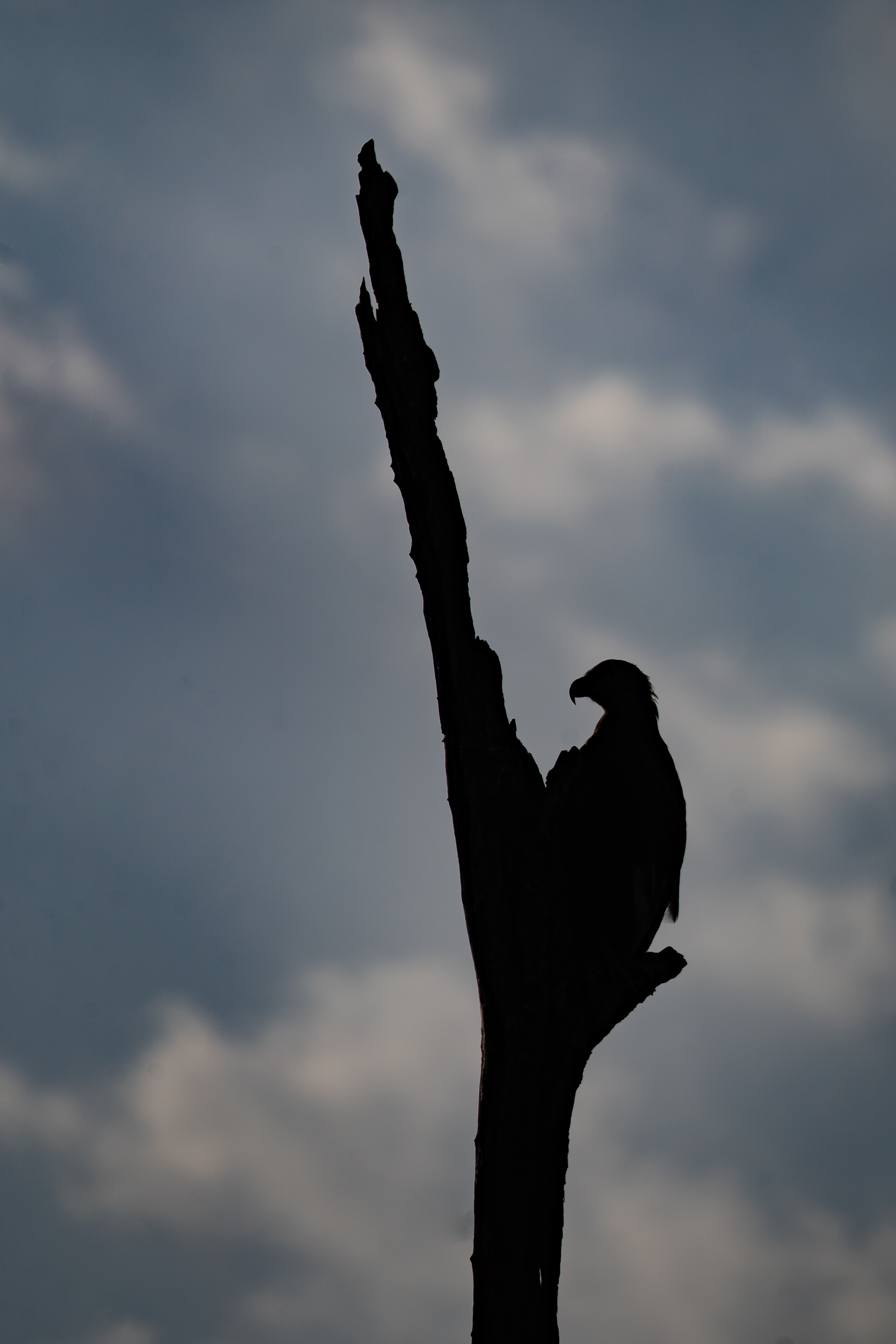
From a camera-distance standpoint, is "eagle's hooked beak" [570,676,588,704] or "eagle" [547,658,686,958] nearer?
"eagle" [547,658,686,958]

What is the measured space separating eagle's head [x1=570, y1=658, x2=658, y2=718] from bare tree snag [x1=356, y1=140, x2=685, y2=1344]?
190 cm

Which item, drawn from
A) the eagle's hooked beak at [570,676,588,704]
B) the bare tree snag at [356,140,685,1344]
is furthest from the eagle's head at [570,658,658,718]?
the bare tree snag at [356,140,685,1344]

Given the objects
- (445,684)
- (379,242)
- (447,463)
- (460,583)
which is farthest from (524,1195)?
(379,242)

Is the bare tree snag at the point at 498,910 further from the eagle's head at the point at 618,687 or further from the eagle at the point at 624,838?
the eagle's head at the point at 618,687

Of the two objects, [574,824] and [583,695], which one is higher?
[583,695]

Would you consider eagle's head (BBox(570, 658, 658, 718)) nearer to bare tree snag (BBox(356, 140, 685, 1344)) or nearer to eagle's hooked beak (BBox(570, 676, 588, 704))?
eagle's hooked beak (BBox(570, 676, 588, 704))

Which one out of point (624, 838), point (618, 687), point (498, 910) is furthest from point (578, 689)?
point (498, 910)

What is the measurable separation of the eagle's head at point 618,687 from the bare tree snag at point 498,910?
6.25 ft

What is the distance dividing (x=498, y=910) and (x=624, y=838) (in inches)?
64.5

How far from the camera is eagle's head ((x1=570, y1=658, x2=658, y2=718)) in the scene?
6520 mm

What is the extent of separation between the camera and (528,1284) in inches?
162

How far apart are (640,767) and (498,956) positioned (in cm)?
194

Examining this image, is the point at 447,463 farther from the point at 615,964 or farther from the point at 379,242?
the point at 615,964

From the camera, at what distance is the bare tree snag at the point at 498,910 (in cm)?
417
